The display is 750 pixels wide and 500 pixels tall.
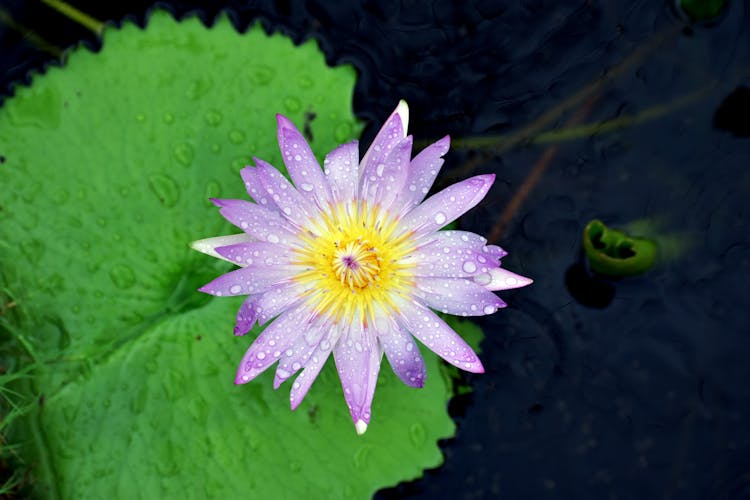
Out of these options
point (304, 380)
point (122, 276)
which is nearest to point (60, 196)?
point (122, 276)

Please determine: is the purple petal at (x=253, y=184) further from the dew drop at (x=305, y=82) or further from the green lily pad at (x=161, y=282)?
the dew drop at (x=305, y=82)

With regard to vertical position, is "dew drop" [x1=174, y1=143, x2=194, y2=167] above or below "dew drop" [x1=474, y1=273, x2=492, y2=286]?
above

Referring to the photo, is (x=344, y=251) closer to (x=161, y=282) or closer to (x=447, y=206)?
(x=447, y=206)

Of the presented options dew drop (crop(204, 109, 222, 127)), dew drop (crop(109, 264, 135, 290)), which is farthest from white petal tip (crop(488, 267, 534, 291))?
dew drop (crop(109, 264, 135, 290))

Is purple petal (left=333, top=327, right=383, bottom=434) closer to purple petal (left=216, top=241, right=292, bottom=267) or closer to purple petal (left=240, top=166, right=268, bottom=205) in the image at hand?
purple petal (left=216, top=241, right=292, bottom=267)

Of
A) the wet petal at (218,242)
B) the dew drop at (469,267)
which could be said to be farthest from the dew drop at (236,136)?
the dew drop at (469,267)
